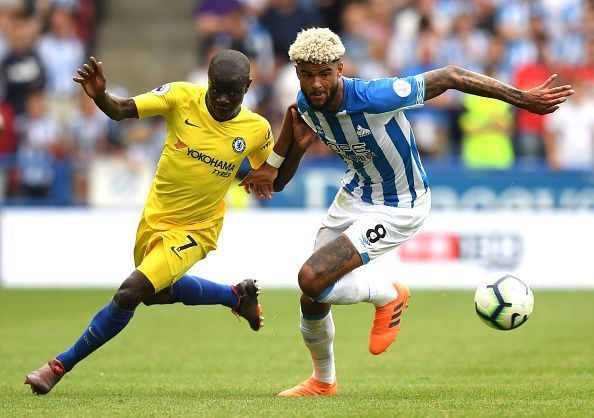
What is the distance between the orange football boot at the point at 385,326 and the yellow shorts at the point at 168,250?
4.61 ft

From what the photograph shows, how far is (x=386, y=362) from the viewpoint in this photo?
10.4m

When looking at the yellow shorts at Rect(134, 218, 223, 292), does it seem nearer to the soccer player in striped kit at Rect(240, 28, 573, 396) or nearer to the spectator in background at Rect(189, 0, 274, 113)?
the soccer player in striped kit at Rect(240, 28, 573, 396)

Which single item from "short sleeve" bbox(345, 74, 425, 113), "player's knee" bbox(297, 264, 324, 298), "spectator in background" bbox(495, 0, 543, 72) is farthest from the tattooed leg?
"spectator in background" bbox(495, 0, 543, 72)

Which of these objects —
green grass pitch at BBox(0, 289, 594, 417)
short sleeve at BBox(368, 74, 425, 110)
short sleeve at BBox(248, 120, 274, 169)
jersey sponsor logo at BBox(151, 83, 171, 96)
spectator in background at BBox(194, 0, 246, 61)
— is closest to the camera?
green grass pitch at BBox(0, 289, 594, 417)

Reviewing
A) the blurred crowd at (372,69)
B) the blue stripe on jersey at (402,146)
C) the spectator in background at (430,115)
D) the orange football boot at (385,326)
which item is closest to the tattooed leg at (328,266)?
the orange football boot at (385,326)

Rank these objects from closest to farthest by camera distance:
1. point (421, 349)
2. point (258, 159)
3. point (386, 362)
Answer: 1. point (258, 159)
2. point (386, 362)
3. point (421, 349)

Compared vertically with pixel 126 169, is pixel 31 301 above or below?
below

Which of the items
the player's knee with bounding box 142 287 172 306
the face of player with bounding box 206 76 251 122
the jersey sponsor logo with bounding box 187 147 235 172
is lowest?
the player's knee with bounding box 142 287 172 306

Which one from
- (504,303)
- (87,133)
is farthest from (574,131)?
(504,303)

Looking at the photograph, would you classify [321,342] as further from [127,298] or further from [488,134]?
[488,134]

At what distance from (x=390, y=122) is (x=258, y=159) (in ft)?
3.94

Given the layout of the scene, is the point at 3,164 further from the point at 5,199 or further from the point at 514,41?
the point at 514,41

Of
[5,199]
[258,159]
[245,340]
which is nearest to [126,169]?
[5,199]

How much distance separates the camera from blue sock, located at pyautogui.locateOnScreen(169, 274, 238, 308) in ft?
29.5
